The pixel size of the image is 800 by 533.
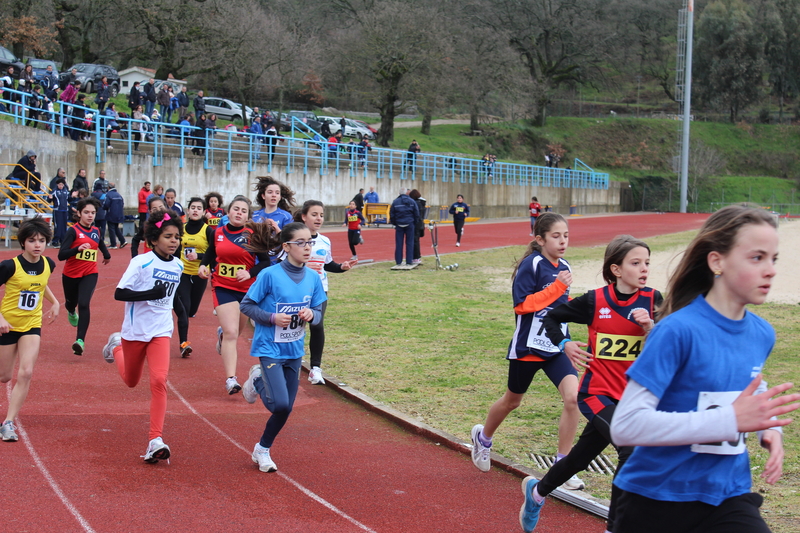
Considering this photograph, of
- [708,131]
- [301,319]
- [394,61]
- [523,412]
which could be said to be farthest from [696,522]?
[708,131]

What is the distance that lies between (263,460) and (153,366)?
1174 millimetres

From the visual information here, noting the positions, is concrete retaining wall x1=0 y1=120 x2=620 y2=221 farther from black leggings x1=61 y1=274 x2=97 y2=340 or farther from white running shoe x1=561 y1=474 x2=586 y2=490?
white running shoe x1=561 y1=474 x2=586 y2=490

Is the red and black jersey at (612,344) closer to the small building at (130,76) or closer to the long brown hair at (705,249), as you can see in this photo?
the long brown hair at (705,249)

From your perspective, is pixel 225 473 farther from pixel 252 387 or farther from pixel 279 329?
pixel 279 329

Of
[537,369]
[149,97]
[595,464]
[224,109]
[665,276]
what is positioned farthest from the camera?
[224,109]

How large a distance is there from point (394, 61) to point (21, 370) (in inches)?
1866

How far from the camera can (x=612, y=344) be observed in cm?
455

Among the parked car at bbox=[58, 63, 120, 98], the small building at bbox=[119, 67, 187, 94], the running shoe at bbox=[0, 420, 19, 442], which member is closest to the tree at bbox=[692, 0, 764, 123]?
the small building at bbox=[119, 67, 187, 94]

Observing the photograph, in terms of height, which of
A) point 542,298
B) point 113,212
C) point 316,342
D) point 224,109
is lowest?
point 316,342

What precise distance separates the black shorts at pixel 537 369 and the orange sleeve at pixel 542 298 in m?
0.37

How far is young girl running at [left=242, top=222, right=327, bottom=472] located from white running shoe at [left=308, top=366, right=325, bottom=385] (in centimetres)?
253

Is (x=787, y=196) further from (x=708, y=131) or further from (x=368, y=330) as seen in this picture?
(x=368, y=330)

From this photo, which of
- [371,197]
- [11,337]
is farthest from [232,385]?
[371,197]

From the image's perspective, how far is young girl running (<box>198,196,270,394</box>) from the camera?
8.09m
